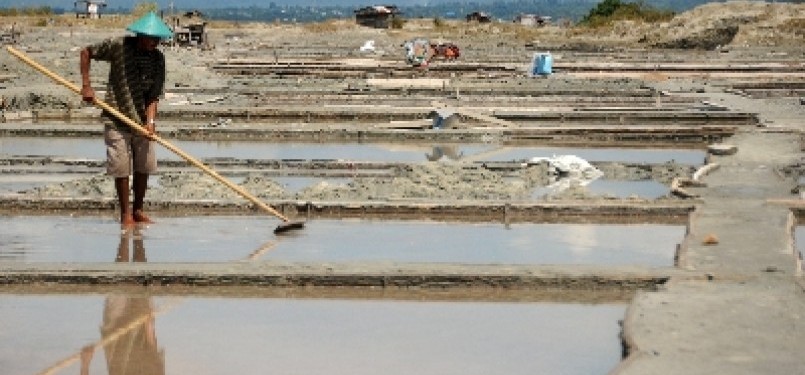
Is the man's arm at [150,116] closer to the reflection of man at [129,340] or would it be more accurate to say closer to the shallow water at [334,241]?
the shallow water at [334,241]

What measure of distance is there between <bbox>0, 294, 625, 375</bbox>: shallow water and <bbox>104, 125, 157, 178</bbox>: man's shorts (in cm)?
169

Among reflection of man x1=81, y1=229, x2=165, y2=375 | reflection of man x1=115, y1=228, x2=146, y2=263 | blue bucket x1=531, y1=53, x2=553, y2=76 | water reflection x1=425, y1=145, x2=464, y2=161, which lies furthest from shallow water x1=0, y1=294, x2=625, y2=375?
blue bucket x1=531, y1=53, x2=553, y2=76

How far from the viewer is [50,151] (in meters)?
12.1

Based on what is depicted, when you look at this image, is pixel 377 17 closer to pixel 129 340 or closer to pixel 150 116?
pixel 150 116

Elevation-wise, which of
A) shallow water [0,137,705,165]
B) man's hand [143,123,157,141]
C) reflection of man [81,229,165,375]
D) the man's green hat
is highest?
the man's green hat

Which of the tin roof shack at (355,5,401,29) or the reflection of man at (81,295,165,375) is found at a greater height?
the reflection of man at (81,295,165,375)

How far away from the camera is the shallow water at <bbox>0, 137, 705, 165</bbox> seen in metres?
11.7

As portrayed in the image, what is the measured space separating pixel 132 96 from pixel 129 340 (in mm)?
2591

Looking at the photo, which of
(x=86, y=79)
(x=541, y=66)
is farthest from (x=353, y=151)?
(x=541, y=66)

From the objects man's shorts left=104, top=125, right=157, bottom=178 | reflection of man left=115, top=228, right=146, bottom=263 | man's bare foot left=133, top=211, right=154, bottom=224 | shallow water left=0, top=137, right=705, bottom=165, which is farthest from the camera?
shallow water left=0, top=137, right=705, bottom=165

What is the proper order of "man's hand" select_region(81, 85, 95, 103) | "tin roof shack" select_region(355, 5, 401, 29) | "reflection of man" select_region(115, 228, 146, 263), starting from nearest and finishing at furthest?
"reflection of man" select_region(115, 228, 146, 263) → "man's hand" select_region(81, 85, 95, 103) → "tin roof shack" select_region(355, 5, 401, 29)

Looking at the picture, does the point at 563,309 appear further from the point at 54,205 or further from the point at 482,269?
the point at 54,205

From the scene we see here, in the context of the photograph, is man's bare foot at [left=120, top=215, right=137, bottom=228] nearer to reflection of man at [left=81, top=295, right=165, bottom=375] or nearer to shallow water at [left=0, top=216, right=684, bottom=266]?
shallow water at [left=0, top=216, right=684, bottom=266]

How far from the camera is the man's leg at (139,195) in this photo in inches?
310
